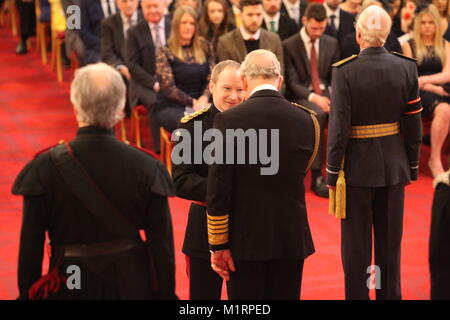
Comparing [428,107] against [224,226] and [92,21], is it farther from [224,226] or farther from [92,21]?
[224,226]

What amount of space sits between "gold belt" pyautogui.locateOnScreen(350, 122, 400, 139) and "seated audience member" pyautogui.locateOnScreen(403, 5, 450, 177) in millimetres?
2835

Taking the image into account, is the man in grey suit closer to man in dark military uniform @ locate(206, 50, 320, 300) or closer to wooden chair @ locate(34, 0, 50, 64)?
wooden chair @ locate(34, 0, 50, 64)

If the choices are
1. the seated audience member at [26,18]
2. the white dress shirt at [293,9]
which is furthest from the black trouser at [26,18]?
the white dress shirt at [293,9]

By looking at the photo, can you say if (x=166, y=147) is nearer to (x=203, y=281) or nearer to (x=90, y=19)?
(x=90, y=19)

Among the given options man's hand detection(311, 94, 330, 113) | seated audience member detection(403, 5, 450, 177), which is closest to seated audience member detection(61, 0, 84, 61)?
man's hand detection(311, 94, 330, 113)

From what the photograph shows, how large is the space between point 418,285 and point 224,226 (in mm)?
2028

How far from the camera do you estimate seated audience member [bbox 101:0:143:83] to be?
7363 mm

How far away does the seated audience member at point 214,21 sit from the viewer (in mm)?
7176

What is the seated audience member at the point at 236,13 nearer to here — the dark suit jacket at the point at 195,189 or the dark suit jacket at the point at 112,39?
the dark suit jacket at the point at 112,39

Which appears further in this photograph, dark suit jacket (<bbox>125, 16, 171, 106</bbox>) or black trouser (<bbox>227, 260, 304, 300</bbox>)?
dark suit jacket (<bbox>125, 16, 171, 106</bbox>)

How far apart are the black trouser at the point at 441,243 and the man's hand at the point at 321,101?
13.2ft
